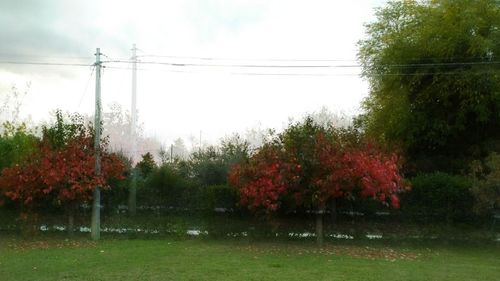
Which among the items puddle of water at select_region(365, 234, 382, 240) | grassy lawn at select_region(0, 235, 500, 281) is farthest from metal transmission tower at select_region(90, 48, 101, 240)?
puddle of water at select_region(365, 234, 382, 240)

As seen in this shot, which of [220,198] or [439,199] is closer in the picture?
[439,199]

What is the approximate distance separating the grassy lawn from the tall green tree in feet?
19.5

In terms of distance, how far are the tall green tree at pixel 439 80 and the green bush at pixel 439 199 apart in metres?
3.28

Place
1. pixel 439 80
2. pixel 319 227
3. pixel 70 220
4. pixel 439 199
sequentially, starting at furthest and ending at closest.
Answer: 1. pixel 439 80
2. pixel 439 199
3. pixel 70 220
4. pixel 319 227

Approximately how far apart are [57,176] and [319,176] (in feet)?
27.7

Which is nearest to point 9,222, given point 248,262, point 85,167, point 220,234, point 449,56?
point 85,167

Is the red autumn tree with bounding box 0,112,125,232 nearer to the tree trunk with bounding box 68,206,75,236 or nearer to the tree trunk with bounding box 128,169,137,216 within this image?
the tree trunk with bounding box 68,206,75,236

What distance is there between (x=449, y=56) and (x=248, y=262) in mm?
12927

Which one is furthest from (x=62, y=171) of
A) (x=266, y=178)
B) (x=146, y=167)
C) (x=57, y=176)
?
(x=266, y=178)

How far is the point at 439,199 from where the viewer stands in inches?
762

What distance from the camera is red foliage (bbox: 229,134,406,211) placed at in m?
15.8

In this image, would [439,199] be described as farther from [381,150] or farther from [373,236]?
[381,150]

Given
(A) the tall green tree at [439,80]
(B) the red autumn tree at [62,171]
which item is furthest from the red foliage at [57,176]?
(A) the tall green tree at [439,80]

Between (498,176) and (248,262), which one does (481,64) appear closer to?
(498,176)
